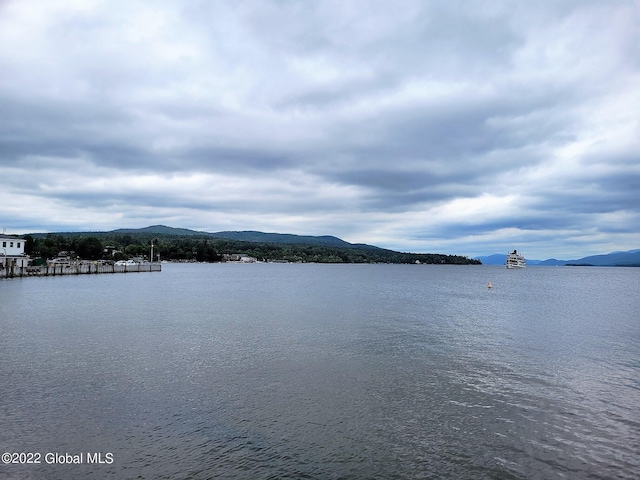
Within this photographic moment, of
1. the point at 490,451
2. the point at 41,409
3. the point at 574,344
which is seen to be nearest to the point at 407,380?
the point at 490,451

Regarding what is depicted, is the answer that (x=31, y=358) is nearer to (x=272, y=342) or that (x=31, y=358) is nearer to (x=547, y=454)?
(x=272, y=342)

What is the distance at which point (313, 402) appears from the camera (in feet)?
54.4

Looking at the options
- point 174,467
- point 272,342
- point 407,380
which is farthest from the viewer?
point 272,342

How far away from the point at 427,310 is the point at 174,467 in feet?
128

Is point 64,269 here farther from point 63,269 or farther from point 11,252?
point 11,252

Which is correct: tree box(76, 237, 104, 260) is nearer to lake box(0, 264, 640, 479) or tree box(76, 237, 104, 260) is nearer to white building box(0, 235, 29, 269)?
white building box(0, 235, 29, 269)

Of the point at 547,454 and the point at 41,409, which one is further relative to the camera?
the point at 41,409

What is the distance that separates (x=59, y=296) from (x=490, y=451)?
178ft

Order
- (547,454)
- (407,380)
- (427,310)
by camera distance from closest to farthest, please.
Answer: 1. (547,454)
2. (407,380)
3. (427,310)

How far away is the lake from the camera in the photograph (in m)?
12.1

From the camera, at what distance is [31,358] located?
21.8m

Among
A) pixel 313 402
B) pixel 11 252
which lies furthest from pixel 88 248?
pixel 313 402

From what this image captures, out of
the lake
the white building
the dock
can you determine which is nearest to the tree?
the dock

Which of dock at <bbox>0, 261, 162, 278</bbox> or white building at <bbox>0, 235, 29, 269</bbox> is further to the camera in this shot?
white building at <bbox>0, 235, 29, 269</bbox>
